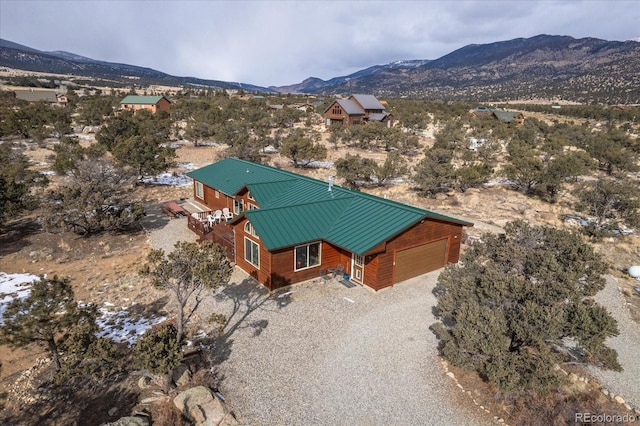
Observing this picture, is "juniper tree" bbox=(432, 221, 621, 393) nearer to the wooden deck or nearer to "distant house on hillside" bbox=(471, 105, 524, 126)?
the wooden deck

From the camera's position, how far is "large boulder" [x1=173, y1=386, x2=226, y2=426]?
8969 mm

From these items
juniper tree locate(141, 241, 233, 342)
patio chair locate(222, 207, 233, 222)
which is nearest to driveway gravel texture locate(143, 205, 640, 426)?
juniper tree locate(141, 241, 233, 342)

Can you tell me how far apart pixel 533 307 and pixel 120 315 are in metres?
13.5

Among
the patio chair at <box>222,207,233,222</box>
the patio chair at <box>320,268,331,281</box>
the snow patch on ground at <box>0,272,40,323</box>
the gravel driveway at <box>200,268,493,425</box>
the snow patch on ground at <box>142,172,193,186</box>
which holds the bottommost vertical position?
the snow patch on ground at <box>0,272,40,323</box>

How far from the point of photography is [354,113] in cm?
6475

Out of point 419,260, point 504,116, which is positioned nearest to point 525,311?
point 419,260

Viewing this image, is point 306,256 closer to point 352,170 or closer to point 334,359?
point 334,359

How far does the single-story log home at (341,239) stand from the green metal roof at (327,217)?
4 centimetres

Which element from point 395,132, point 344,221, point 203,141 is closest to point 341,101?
point 395,132

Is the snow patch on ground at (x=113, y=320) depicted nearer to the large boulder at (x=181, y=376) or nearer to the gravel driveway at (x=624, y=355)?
the large boulder at (x=181, y=376)

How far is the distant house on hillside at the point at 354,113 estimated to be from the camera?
64.5m

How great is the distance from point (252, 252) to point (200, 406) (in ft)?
25.6

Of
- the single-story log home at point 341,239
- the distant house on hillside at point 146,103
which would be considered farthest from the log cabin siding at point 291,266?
the distant house on hillside at point 146,103

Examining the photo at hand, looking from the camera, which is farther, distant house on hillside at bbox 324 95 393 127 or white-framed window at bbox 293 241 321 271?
distant house on hillside at bbox 324 95 393 127
